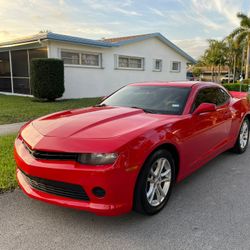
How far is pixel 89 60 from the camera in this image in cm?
1572

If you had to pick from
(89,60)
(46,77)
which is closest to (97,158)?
(46,77)

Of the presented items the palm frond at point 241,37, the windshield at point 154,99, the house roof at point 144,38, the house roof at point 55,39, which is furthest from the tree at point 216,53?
the windshield at point 154,99

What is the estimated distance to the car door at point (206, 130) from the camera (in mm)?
3746

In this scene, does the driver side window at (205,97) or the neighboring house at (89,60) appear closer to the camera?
the driver side window at (205,97)

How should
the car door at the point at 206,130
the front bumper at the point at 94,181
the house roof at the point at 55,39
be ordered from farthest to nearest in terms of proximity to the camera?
the house roof at the point at 55,39 < the car door at the point at 206,130 < the front bumper at the point at 94,181

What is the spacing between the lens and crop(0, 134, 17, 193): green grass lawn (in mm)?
3928

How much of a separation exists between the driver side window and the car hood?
0.75 m

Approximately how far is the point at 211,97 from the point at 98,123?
233 cm

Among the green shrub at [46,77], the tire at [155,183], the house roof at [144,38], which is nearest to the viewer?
the tire at [155,183]

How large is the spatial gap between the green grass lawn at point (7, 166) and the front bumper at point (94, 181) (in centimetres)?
123

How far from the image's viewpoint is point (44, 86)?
12539 mm

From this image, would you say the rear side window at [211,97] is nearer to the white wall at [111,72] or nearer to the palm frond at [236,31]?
the white wall at [111,72]

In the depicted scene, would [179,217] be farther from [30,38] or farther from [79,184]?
[30,38]

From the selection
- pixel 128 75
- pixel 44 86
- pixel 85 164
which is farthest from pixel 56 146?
pixel 128 75
